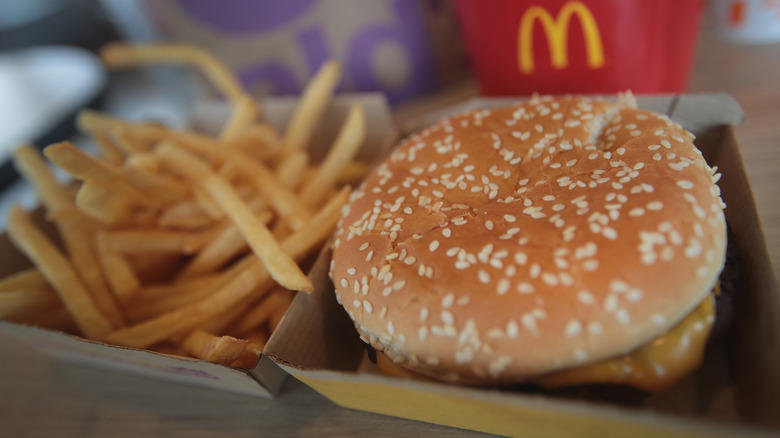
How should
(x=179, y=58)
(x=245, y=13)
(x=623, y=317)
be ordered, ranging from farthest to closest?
(x=245, y=13), (x=179, y=58), (x=623, y=317)

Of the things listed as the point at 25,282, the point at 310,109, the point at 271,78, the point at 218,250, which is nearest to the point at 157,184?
the point at 218,250

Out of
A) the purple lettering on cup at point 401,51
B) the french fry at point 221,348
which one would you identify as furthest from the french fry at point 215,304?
the purple lettering on cup at point 401,51

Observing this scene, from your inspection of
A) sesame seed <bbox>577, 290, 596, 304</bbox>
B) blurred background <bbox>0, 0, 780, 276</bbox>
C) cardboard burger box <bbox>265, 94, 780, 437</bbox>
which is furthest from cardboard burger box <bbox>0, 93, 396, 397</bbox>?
sesame seed <bbox>577, 290, 596, 304</bbox>

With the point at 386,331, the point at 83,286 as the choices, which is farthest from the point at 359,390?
the point at 83,286

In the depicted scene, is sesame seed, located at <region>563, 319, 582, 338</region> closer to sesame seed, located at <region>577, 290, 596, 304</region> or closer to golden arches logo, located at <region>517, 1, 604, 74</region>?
sesame seed, located at <region>577, 290, 596, 304</region>

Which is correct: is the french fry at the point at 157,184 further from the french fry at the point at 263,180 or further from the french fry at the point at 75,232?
the french fry at the point at 75,232

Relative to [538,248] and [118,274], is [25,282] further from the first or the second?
[538,248]
